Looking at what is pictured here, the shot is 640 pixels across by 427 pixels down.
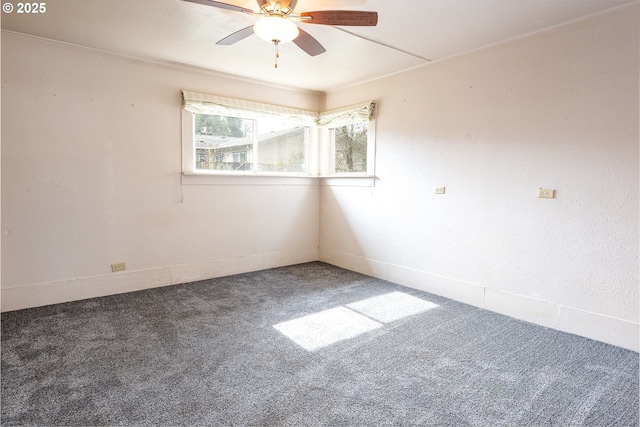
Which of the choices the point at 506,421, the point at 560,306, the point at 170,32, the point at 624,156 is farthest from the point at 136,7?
the point at 560,306

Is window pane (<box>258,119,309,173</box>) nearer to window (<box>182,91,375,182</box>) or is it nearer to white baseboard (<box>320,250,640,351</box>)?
window (<box>182,91,375,182</box>)

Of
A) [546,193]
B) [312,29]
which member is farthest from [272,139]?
[546,193]

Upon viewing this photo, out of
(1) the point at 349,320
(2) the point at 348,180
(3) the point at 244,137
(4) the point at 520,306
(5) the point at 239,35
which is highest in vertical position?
(5) the point at 239,35

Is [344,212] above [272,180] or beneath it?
beneath

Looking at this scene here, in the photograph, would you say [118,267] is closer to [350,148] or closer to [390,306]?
[390,306]

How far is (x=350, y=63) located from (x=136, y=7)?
2136 millimetres

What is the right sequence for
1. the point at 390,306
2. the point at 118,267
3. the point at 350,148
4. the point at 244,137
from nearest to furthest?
the point at 390,306
the point at 118,267
the point at 244,137
the point at 350,148

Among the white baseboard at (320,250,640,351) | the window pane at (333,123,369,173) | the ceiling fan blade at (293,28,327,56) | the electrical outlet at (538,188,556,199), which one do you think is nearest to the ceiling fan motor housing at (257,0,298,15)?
the ceiling fan blade at (293,28,327,56)

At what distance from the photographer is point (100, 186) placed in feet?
12.3

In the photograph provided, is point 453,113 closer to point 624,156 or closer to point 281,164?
point 624,156

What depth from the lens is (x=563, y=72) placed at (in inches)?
118

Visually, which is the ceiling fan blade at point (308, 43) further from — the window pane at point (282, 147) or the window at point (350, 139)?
the window pane at point (282, 147)

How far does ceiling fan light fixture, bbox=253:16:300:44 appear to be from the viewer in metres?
2.25

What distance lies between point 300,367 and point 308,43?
2314 millimetres
